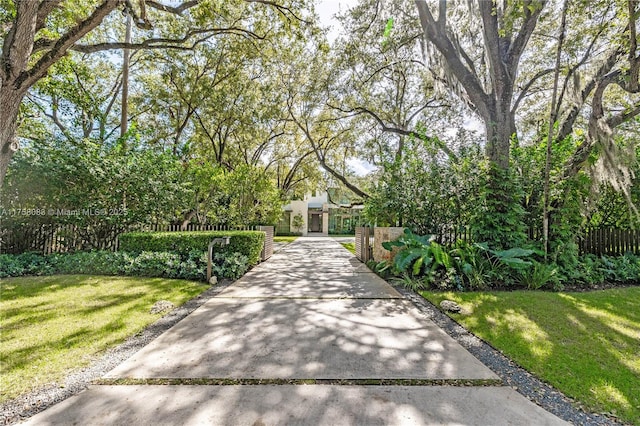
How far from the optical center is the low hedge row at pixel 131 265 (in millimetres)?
5363

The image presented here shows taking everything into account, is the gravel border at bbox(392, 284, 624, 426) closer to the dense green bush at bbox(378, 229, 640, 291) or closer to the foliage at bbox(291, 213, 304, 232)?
the dense green bush at bbox(378, 229, 640, 291)

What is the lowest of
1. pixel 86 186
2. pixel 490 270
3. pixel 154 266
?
pixel 154 266

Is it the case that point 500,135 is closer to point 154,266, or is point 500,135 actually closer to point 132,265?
point 154,266

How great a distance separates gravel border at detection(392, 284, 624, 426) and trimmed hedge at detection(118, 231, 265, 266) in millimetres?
4299

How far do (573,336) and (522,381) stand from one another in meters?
1.35

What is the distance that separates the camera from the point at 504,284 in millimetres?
4895

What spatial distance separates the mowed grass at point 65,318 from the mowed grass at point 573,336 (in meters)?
3.84

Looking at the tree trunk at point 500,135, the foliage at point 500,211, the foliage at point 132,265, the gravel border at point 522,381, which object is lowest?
the gravel border at point 522,381

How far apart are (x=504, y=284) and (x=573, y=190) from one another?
242cm

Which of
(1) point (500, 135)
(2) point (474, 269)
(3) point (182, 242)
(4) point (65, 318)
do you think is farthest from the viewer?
(3) point (182, 242)

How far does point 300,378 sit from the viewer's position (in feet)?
6.93

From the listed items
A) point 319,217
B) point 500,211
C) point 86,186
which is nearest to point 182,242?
point 86,186

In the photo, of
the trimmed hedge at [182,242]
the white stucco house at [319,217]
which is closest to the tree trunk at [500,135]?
the trimmed hedge at [182,242]

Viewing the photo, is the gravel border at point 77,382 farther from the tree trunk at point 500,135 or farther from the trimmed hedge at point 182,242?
the tree trunk at point 500,135
